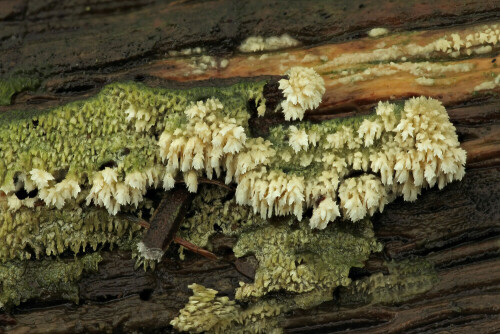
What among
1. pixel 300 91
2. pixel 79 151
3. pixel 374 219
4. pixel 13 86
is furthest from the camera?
pixel 13 86

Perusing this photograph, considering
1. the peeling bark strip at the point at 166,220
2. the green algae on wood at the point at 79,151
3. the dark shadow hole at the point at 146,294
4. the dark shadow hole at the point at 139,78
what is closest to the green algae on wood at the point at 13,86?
the green algae on wood at the point at 79,151

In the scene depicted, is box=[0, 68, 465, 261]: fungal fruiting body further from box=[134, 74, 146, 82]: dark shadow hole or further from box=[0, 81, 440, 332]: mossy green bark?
box=[134, 74, 146, 82]: dark shadow hole

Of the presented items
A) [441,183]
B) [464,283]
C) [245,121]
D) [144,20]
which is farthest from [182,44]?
[464,283]

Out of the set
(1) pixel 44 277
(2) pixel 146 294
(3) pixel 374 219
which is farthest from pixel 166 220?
(3) pixel 374 219

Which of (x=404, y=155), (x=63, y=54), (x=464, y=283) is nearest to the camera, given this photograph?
(x=404, y=155)

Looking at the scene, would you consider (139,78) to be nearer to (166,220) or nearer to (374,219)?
(166,220)

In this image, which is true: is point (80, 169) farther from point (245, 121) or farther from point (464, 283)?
point (464, 283)
